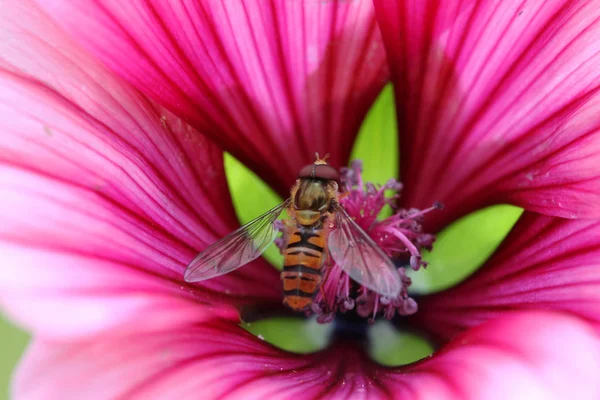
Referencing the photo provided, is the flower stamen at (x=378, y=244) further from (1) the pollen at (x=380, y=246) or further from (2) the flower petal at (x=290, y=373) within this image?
(2) the flower petal at (x=290, y=373)

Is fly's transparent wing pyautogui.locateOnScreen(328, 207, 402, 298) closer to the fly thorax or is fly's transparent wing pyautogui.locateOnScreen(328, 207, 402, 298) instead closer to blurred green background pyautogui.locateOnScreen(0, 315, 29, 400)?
the fly thorax

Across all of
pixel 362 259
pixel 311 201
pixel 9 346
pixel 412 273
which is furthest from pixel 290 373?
pixel 9 346

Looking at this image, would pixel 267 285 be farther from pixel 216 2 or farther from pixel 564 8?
pixel 564 8

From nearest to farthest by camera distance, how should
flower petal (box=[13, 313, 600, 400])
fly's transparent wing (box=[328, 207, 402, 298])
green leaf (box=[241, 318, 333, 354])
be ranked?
1. flower petal (box=[13, 313, 600, 400])
2. fly's transparent wing (box=[328, 207, 402, 298])
3. green leaf (box=[241, 318, 333, 354])

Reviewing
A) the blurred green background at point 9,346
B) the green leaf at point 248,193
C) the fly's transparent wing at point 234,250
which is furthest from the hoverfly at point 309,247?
the blurred green background at point 9,346

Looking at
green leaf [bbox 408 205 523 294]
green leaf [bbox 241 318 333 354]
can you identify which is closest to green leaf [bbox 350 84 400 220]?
green leaf [bbox 408 205 523 294]

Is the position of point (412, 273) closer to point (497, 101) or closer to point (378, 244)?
point (378, 244)
